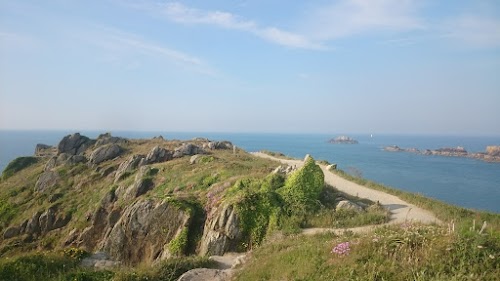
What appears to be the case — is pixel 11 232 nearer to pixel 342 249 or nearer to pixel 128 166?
pixel 128 166

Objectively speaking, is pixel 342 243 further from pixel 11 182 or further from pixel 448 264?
pixel 11 182

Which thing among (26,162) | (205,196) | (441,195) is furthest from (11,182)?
(441,195)

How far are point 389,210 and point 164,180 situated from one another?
20.0 meters

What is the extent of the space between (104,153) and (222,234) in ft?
111

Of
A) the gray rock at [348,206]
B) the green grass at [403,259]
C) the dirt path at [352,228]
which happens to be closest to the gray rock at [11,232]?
the dirt path at [352,228]

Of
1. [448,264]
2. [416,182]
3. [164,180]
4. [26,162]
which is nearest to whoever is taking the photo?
[448,264]

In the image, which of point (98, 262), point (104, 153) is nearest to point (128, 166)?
point (104, 153)

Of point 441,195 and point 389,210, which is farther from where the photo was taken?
point 441,195

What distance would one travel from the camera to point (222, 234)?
62.4 ft

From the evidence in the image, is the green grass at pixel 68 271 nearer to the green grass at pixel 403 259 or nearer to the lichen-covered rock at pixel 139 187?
the green grass at pixel 403 259

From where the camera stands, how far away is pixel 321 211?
64.7ft

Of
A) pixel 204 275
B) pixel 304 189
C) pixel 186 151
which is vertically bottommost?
pixel 204 275

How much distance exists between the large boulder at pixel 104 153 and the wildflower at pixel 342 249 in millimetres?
42315

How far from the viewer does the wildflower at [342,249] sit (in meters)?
10.5
